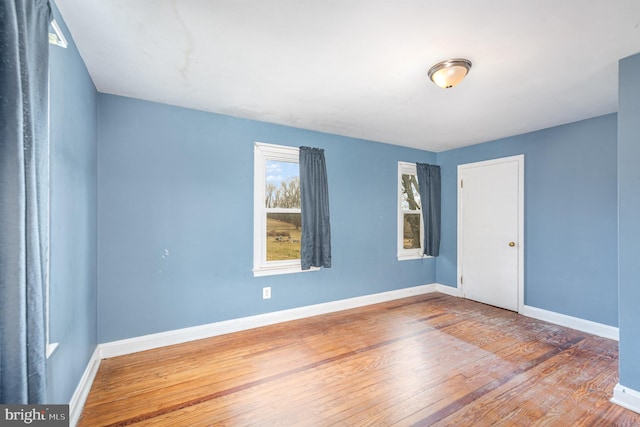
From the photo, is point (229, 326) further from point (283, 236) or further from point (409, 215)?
point (409, 215)

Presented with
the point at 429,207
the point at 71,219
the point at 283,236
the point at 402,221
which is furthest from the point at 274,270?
the point at 429,207

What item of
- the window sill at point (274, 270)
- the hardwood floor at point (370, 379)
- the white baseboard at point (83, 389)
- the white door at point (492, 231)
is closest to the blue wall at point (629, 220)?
the hardwood floor at point (370, 379)

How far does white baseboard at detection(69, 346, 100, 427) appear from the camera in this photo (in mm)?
1802

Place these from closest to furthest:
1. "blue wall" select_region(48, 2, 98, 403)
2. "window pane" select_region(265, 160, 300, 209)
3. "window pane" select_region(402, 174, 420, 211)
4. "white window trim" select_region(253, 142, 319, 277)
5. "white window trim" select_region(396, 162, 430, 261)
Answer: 1. "blue wall" select_region(48, 2, 98, 403)
2. "white window trim" select_region(253, 142, 319, 277)
3. "window pane" select_region(265, 160, 300, 209)
4. "white window trim" select_region(396, 162, 430, 261)
5. "window pane" select_region(402, 174, 420, 211)

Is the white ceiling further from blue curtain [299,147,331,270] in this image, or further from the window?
the window

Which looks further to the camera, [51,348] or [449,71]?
[449,71]

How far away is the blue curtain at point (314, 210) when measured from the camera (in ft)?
11.8

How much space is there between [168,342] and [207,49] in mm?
2700

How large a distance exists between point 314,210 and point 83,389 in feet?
8.64

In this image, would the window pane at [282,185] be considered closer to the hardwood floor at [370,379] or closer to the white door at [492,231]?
the hardwood floor at [370,379]

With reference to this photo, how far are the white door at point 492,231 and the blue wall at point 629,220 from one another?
186 cm

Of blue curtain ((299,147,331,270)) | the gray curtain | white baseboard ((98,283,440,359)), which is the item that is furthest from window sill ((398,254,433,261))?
blue curtain ((299,147,331,270))

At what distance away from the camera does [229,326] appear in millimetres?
3178

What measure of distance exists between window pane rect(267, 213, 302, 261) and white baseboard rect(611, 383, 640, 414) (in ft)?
9.90
